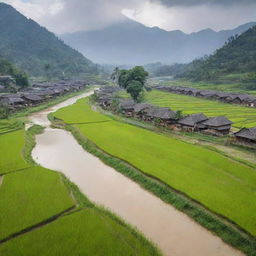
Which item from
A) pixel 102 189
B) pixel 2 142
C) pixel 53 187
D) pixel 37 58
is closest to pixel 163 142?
pixel 102 189

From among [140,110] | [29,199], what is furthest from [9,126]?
[29,199]

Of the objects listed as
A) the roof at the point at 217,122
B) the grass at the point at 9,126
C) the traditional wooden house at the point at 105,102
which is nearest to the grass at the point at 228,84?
the traditional wooden house at the point at 105,102

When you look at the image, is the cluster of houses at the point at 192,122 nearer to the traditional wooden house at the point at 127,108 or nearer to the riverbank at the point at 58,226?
the traditional wooden house at the point at 127,108

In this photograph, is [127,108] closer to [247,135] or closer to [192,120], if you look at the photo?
[192,120]

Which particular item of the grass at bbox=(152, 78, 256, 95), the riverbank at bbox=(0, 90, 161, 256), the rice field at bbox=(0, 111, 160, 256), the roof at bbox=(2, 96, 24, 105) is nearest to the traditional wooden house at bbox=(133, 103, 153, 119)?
the roof at bbox=(2, 96, 24, 105)

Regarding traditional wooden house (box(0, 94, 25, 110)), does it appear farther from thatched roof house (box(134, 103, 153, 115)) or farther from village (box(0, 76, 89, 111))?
thatched roof house (box(134, 103, 153, 115))

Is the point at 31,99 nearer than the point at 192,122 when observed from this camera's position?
No

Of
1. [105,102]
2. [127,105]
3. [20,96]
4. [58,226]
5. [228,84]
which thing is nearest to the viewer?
[58,226]
